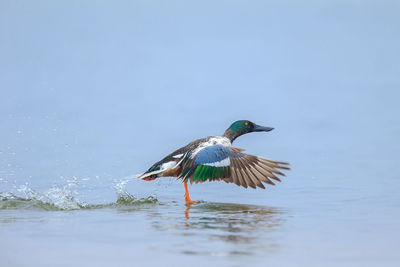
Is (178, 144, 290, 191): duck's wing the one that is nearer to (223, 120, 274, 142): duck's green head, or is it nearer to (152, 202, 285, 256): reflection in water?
(152, 202, 285, 256): reflection in water

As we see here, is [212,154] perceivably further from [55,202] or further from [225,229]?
[225,229]

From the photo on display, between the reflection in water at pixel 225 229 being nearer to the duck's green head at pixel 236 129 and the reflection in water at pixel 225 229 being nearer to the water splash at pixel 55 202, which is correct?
the water splash at pixel 55 202

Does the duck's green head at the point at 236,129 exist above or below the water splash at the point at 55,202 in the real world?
above

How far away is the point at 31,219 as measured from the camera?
8.12m

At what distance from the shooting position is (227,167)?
984 centimetres

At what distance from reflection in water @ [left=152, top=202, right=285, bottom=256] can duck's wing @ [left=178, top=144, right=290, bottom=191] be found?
1.28ft

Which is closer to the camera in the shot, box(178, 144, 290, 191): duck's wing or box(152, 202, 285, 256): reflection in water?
box(152, 202, 285, 256): reflection in water

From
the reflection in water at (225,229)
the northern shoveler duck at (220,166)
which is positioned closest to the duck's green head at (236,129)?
the northern shoveler duck at (220,166)

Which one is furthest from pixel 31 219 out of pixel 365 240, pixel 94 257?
pixel 365 240

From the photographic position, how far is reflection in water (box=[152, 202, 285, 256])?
21.2 feet

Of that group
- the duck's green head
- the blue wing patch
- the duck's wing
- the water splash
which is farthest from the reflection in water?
the duck's green head

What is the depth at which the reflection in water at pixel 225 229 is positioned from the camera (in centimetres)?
646

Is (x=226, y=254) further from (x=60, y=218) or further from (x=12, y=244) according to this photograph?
(x=60, y=218)

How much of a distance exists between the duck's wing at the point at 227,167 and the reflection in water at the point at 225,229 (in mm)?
389
